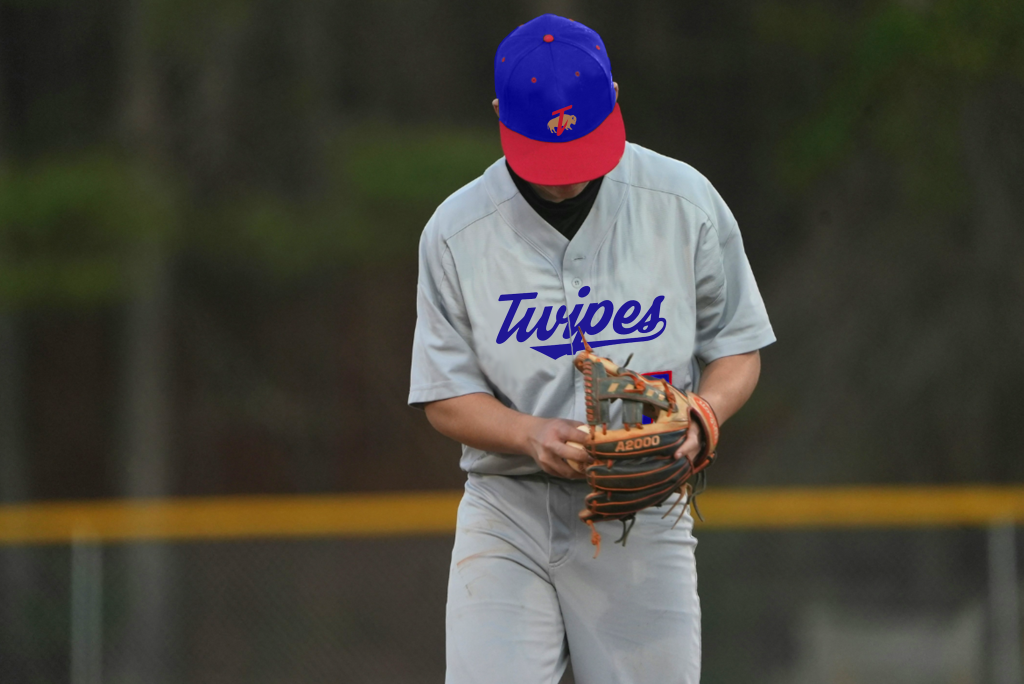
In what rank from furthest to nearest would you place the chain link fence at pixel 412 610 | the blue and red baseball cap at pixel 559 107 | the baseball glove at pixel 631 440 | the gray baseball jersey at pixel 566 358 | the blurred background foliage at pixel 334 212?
the blurred background foliage at pixel 334 212
the chain link fence at pixel 412 610
the gray baseball jersey at pixel 566 358
the blue and red baseball cap at pixel 559 107
the baseball glove at pixel 631 440

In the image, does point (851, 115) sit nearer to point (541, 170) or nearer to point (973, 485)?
point (973, 485)

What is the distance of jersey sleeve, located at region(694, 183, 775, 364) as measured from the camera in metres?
2.18

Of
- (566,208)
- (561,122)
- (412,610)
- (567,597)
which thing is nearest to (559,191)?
(566,208)

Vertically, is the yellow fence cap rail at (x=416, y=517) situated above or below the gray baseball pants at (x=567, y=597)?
below

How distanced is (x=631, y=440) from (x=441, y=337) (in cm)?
49

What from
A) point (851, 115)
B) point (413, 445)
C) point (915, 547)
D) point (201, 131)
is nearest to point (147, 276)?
point (201, 131)

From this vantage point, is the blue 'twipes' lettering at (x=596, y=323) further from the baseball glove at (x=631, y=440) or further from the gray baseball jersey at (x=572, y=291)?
the baseball glove at (x=631, y=440)

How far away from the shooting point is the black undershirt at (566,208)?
2.16 m

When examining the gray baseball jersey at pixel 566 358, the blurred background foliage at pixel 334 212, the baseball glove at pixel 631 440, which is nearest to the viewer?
the baseball glove at pixel 631 440

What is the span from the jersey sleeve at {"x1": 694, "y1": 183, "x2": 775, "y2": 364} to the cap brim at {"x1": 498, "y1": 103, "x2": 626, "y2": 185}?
0.28 meters

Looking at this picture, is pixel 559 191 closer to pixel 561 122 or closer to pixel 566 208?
pixel 566 208

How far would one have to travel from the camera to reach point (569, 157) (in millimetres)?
2010

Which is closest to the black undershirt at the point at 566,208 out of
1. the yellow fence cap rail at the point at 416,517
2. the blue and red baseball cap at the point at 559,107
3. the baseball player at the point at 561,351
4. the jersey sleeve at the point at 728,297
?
the baseball player at the point at 561,351

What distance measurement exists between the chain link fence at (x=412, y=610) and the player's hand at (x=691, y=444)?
3557 mm
